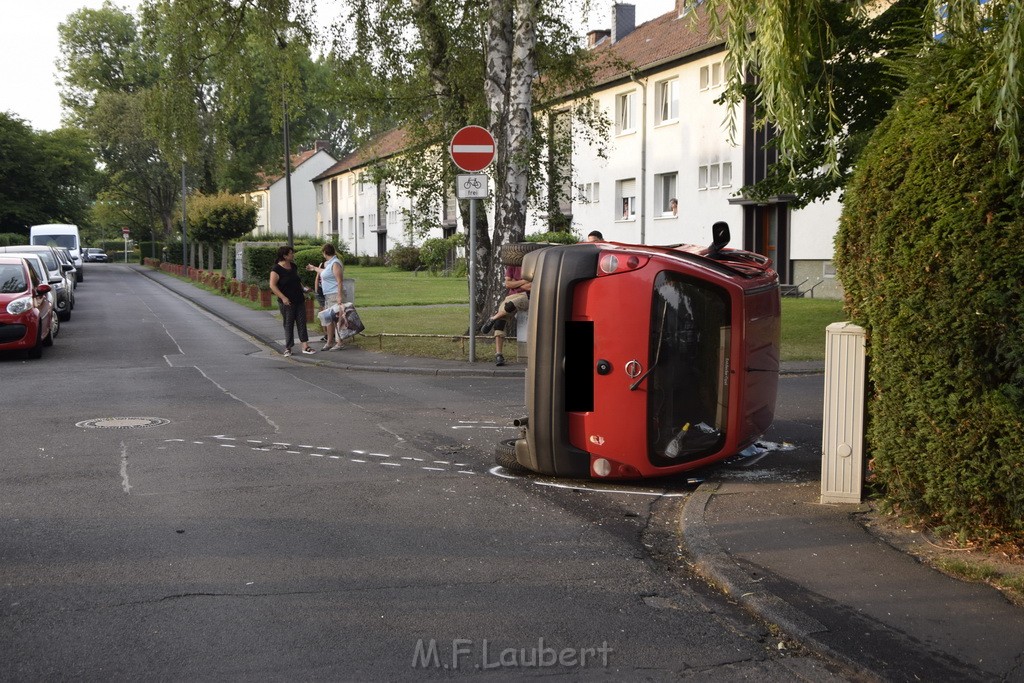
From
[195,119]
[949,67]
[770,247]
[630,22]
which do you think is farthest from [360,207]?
[949,67]

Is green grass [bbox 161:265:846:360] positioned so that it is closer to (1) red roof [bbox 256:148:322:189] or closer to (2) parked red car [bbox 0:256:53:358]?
(2) parked red car [bbox 0:256:53:358]

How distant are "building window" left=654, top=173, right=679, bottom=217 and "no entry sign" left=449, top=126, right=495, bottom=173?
78.9 ft

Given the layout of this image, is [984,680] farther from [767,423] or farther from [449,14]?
[449,14]

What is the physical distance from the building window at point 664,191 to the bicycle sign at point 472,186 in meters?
23.8

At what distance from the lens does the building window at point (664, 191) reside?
38.4 m

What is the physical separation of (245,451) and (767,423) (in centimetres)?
434

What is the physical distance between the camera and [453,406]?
38.8 feet

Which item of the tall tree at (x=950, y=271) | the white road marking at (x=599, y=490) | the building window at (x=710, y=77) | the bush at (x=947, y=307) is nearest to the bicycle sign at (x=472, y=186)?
the white road marking at (x=599, y=490)

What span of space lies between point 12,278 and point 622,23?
35126 mm

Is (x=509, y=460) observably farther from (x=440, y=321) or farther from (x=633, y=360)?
(x=440, y=321)

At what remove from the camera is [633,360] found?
7.17 m

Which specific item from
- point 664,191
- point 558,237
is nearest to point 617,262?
point 558,237

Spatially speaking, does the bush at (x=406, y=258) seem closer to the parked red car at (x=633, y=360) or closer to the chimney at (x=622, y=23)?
the chimney at (x=622, y=23)

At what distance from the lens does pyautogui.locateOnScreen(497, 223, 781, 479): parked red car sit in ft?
23.6
